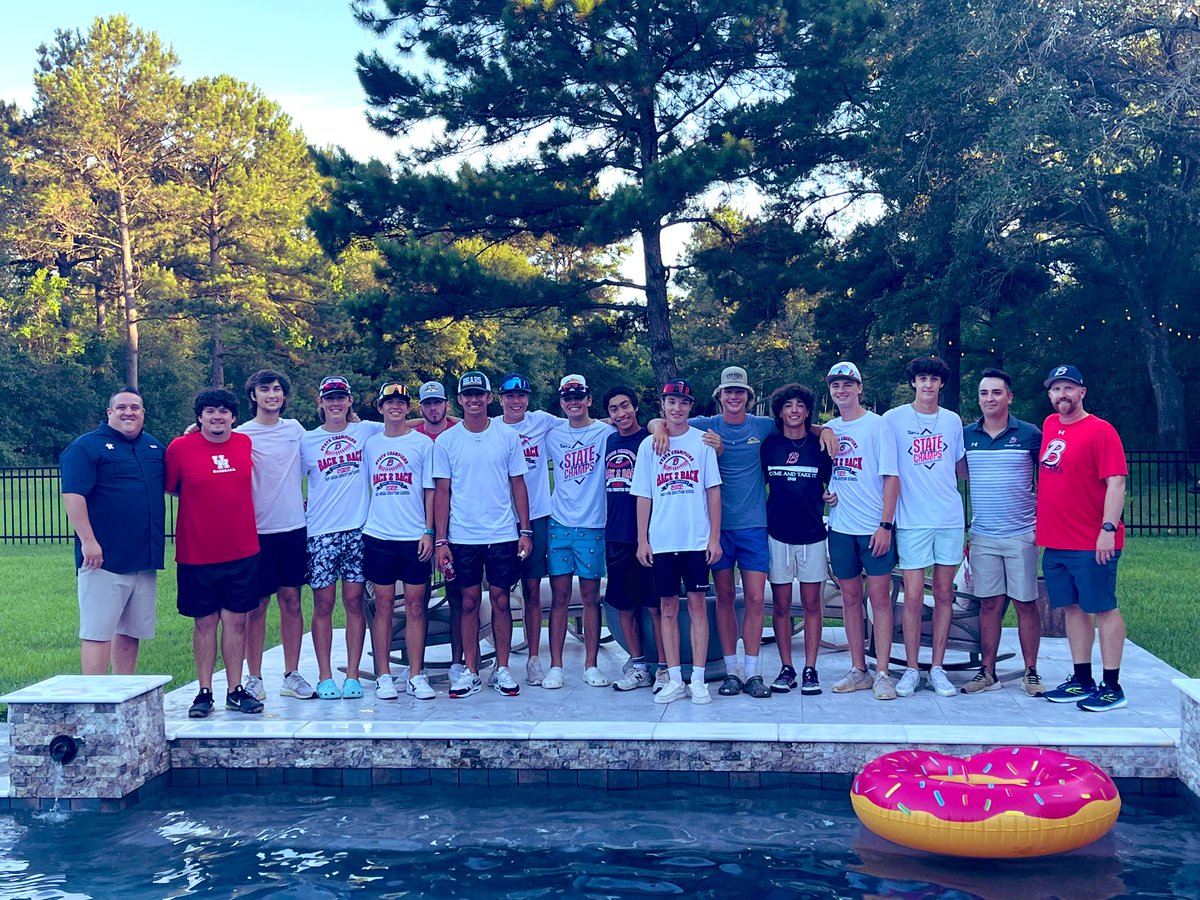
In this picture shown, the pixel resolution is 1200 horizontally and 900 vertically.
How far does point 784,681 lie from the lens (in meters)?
6.42

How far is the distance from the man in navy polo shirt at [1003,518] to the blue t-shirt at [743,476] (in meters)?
1.19

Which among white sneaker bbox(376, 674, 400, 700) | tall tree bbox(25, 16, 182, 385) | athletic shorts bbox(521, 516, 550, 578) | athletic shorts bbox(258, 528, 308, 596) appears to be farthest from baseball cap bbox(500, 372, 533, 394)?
tall tree bbox(25, 16, 182, 385)

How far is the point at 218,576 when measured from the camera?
235 inches

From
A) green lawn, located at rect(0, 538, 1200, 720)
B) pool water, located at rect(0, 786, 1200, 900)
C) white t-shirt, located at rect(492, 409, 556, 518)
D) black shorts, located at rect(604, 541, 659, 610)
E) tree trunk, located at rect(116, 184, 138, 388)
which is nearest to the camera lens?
pool water, located at rect(0, 786, 1200, 900)

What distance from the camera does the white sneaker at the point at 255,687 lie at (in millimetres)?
6234

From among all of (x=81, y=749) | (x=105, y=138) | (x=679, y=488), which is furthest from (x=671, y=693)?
(x=105, y=138)

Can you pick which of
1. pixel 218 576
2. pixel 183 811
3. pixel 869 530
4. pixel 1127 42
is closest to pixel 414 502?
pixel 218 576

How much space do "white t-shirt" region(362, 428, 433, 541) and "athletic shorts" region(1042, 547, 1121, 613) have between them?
11.3 ft

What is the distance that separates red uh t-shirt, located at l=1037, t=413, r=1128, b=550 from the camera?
5828 mm

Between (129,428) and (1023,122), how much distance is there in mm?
17220

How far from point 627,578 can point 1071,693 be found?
2491 mm

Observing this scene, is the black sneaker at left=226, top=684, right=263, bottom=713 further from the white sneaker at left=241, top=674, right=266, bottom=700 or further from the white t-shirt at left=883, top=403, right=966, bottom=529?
the white t-shirt at left=883, top=403, right=966, bottom=529

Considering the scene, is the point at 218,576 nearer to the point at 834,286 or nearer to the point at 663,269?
the point at 663,269

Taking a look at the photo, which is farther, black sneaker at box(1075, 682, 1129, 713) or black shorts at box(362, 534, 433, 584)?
black shorts at box(362, 534, 433, 584)
